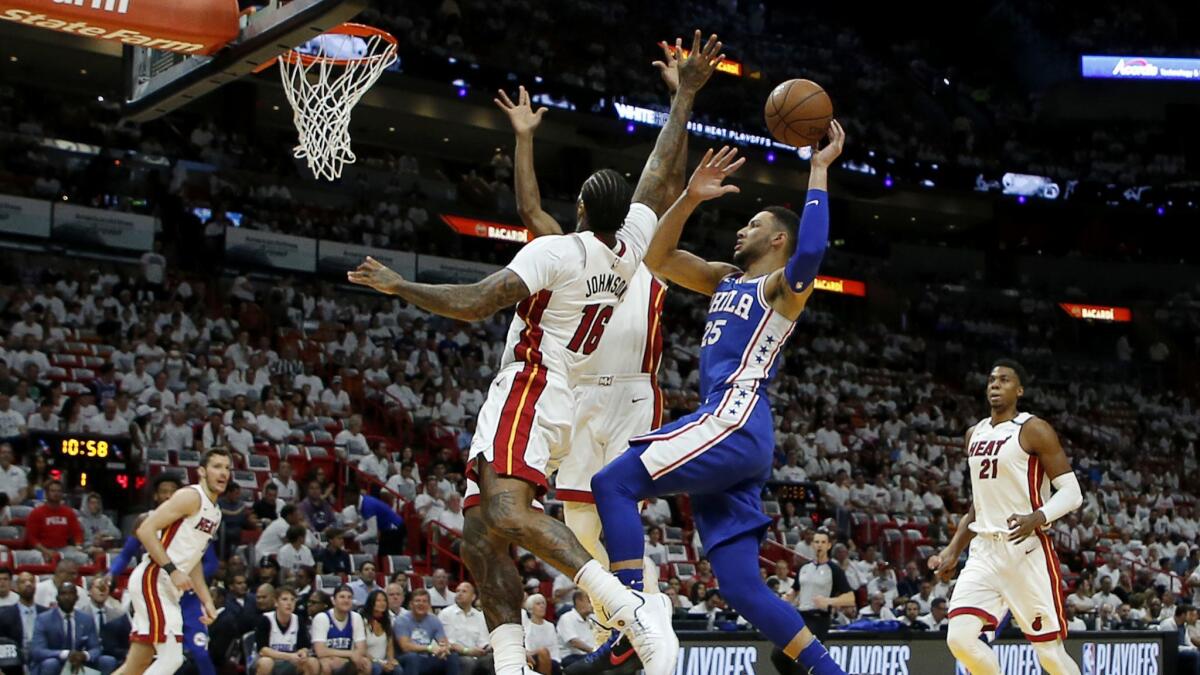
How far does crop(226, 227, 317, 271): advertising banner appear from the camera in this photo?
75.2 feet

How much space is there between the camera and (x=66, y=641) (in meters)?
11.6

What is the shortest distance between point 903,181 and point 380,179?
1298cm

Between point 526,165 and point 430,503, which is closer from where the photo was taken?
point 526,165

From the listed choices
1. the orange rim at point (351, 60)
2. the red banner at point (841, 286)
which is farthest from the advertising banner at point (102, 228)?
the red banner at point (841, 286)

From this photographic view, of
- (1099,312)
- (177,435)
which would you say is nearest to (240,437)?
(177,435)

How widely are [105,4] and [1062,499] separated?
21.3 ft

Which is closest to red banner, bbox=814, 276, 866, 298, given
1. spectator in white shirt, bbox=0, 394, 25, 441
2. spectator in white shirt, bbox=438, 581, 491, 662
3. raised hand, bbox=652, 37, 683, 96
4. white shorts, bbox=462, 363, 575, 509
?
spectator in white shirt, bbox=0, 394, 25, 441

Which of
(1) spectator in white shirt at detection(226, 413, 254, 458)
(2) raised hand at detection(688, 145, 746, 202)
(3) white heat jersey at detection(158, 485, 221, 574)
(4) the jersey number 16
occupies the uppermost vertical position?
(2) raised hand at detection(688, 145, 746, 202)

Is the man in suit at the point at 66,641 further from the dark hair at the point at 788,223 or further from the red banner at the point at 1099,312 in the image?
the red banner at the point at 1099,312

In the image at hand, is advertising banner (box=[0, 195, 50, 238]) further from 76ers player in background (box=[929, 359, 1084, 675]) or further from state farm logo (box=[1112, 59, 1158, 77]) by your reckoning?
state farm logo (box=[1112, 59, 1158, 77])

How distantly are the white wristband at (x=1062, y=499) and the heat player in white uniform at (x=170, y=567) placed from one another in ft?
18.2

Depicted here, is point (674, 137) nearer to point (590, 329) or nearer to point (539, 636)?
point (590, 329)

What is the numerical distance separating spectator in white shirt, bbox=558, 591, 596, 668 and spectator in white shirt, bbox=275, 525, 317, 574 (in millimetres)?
2687

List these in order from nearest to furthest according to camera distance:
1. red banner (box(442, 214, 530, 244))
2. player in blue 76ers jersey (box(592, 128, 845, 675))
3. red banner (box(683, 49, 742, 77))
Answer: player in blue 76ers jersey (box(592, 128, 845, 675)) → red banner (box(442, 214, 530, 244)) → red banner (box(683, 49, 742, 77))
